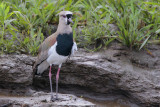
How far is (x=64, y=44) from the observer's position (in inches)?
201

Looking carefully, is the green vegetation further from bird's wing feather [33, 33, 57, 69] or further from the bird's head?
the bird's head

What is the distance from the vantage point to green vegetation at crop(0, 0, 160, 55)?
20.1 feet

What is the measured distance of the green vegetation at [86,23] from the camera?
6.13 m

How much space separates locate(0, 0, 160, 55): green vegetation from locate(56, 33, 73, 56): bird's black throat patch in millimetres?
1052

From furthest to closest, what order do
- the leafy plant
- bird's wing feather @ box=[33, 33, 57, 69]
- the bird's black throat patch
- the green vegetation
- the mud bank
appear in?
1. the green vegetation
2. the leafy plant
3. the mud bank
4. bird's wing feather @ box=[33, 33, 57, 69]
5. the bird's black throat patch

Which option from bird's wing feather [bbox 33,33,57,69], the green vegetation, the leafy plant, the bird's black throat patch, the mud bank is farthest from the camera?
the green vegetation

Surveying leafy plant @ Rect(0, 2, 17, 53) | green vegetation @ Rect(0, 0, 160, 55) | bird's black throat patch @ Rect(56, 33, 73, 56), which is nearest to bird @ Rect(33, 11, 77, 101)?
bird's black throat patch @ Rect(56, 33, 73, 56)

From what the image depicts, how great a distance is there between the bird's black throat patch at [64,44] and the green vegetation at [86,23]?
3.45 ft

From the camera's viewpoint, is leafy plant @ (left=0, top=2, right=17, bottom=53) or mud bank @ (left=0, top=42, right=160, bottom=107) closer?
mud bank @ (left=0, top=42, right=160, bottom=107)

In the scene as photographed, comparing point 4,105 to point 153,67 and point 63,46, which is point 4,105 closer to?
point 63,46

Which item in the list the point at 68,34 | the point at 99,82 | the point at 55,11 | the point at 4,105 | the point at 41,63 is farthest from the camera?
the point at 55,11

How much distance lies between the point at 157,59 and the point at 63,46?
7.21ft

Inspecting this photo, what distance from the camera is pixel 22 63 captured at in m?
5.71

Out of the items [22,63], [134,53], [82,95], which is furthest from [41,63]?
[134,53]
